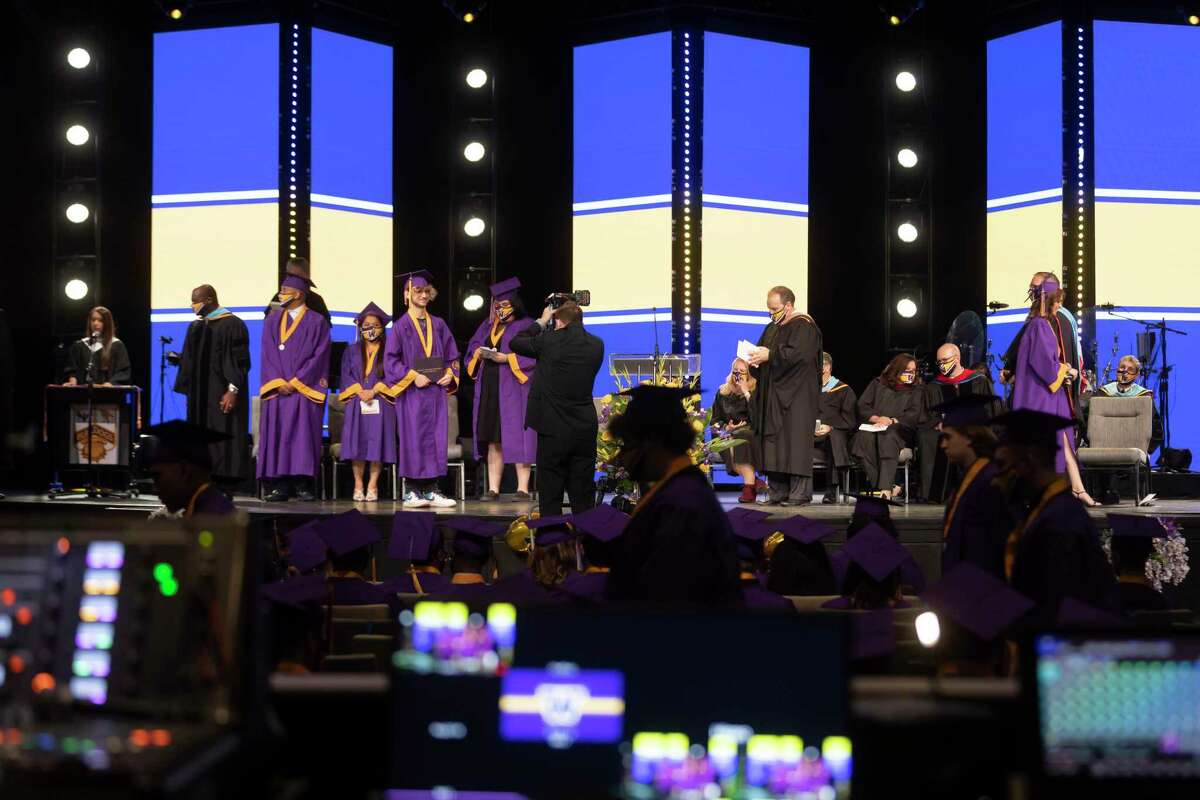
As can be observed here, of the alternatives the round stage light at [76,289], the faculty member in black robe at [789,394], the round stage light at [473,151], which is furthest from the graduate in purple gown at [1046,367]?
the round stage light at [76,289]

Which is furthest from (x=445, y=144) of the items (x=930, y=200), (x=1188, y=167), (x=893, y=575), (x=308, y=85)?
(x=893, y=575)

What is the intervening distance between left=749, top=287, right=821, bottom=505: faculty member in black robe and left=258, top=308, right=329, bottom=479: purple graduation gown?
3837 millimetres

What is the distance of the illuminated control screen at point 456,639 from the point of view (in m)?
2.01

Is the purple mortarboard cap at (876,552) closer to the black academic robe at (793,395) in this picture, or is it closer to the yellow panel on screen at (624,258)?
the black academic robe at (793,395)

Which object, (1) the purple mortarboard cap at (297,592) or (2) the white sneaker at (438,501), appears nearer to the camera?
(1) the purple mortarboard cap at (297,592)

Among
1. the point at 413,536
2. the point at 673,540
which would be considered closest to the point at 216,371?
the point at 413,536

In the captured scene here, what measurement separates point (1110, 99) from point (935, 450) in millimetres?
4376

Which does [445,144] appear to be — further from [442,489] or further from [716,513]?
[716,513]

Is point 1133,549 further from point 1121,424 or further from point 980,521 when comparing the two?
point 1121,424

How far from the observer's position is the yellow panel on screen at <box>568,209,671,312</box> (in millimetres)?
14562

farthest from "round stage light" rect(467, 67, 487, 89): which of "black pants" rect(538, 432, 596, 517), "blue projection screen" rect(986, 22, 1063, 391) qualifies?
"black pants" rect(538, 432, 596, 517)

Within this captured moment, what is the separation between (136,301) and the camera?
13.9 m

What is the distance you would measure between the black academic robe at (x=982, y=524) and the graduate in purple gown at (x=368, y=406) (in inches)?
287

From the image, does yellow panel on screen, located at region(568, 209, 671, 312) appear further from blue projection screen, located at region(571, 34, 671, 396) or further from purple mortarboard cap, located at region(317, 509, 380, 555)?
purple mortarboard cap, located at region(317, 509, 380, 555)
